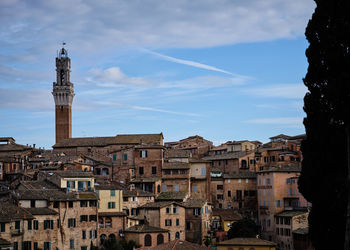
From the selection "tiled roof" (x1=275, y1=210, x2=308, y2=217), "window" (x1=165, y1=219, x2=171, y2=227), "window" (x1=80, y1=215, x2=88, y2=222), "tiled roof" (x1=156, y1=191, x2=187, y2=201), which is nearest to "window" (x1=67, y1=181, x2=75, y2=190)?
"window" (x1=80, y1=215, x2=88, y2=222)

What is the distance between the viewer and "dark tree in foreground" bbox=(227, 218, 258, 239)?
68.4 meters

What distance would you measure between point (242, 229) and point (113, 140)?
2893cm

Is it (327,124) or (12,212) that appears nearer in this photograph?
(327,124)

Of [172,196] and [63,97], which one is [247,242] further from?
[63,97]

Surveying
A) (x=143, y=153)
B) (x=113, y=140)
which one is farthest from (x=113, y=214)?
(x=113, y=140)

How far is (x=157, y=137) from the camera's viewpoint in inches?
3433

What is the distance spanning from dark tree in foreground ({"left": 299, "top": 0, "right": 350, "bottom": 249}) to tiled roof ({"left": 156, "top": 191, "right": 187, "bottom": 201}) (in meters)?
46.6

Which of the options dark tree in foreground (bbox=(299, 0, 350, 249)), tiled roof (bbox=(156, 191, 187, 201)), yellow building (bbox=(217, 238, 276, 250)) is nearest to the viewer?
dark tree in foreground (bbox=(299, 0, 350, 249))

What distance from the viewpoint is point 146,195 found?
71.2 metres

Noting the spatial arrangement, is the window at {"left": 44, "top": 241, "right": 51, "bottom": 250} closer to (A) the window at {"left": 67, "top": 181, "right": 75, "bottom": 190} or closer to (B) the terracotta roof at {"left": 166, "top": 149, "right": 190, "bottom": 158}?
(A) the window at {"left": 67, "top": 181, "right": 75, "bottom": 190}

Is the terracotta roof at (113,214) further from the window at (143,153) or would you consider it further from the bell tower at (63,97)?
the bell tower at (63,97)

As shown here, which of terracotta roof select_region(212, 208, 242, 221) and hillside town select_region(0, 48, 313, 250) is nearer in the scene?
hillside town select_region(0, 48, 313, 250)

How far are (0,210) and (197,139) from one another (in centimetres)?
6622

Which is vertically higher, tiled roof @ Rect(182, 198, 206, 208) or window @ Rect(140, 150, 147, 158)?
window @ Rect(140, 150, 147, 158)
